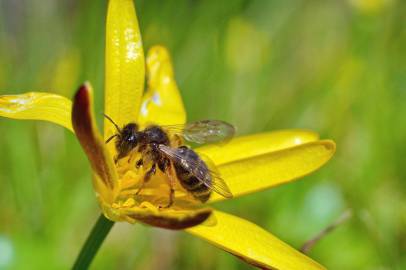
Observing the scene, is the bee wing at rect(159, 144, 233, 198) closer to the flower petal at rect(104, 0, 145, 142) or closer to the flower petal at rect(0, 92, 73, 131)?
the flower petal at rect(104, 0, 145, 142)

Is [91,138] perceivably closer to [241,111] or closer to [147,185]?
[147,185]

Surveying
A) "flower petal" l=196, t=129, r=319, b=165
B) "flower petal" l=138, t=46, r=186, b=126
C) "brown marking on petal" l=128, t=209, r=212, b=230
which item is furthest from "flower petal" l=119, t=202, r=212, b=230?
"flower petal" l=138, t=46, r=186, b=126

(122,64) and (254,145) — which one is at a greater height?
(122,64)

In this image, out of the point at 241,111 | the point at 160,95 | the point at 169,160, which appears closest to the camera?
the point at 169,160

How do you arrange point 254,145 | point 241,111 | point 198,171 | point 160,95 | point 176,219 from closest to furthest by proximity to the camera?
point 176,219 → point 198,171 → point 254,145 → point 160,95 → point 241,111

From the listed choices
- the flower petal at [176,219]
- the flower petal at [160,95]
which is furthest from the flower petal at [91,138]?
the flower petal at [160,95]

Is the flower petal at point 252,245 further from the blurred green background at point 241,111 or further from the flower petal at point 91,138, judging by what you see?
the blurred green background at point 241,111

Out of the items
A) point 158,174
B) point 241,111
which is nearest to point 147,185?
point 158,174
